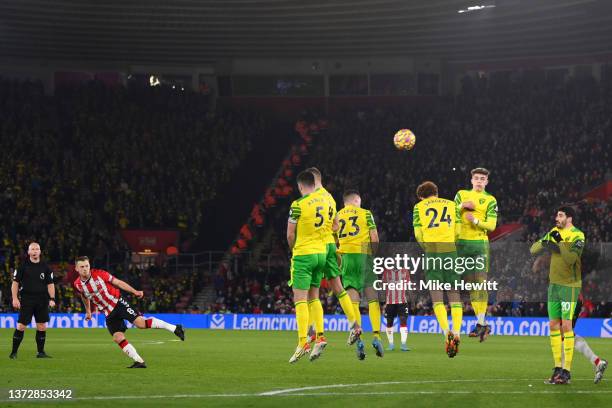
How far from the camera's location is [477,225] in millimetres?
19609

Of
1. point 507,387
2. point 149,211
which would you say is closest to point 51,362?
point 507,387

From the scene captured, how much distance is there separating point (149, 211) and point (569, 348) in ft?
123

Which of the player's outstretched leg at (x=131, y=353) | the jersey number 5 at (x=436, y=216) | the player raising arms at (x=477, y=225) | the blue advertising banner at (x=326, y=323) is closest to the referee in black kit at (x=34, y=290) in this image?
the player's outstretched leg at (x=131, y=353)

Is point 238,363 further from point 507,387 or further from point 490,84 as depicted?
point 490,84

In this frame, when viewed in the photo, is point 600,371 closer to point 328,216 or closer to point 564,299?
point 564,299

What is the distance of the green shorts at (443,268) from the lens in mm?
19188

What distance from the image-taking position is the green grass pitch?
13062 mm

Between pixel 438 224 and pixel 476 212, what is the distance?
75 cm

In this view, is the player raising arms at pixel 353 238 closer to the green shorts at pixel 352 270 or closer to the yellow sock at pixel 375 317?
the green shorts at pixel 352 270

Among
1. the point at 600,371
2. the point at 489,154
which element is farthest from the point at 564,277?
the point at 489,154

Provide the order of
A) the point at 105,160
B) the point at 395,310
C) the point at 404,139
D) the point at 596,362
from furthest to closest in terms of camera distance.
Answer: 1. the point at 105,160
2. the point at 404,139
3. the point at 395,310
4. the point at 596,362

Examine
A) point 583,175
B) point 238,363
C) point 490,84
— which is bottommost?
point 238,363

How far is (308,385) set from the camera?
14.8 m

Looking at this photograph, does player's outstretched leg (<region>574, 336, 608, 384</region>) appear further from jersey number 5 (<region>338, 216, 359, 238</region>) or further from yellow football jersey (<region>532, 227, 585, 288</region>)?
jersey number 5 (<region>338, 216, 359, 238</region>)
